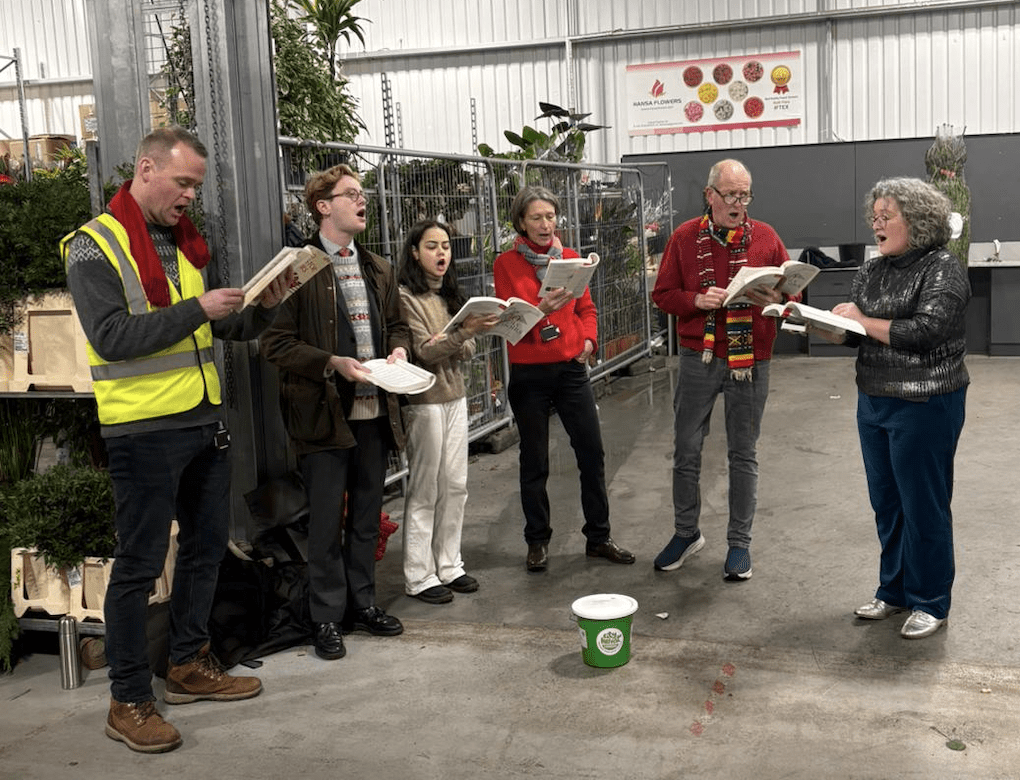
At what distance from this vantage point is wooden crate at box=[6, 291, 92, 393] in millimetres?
3562

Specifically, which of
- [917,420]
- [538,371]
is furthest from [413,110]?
[917,420]

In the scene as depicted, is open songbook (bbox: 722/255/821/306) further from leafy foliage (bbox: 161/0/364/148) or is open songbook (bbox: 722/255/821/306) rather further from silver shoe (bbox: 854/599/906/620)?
leafy foliage (bbox: 161/0/364/148)

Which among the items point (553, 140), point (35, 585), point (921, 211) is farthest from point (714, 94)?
point (35, 585)

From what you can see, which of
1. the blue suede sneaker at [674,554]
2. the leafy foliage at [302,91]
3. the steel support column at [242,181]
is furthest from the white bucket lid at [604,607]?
the leafy foliage at [302,91]

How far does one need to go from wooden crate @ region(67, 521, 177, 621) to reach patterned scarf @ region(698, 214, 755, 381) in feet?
7.09

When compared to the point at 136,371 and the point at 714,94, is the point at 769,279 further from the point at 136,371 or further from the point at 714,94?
the point at 714,94

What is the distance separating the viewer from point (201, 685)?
11.2ft

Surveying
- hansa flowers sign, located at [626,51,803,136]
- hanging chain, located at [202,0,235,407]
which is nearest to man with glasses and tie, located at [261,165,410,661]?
hanging chain, located at [202,0,235,407]

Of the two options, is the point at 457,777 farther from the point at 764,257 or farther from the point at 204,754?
the point at 764,257

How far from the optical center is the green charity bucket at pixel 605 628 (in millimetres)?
3521

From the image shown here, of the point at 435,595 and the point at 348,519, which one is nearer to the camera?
the point at 348,519

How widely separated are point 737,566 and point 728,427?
571 millimetres

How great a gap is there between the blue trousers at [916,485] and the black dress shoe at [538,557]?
1.42m

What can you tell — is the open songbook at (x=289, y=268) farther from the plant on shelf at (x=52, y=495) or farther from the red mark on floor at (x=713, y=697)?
the red mark on floor at (x=713, y=697)
